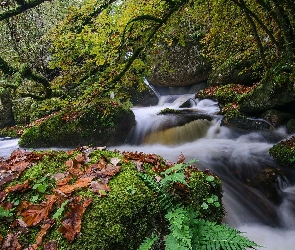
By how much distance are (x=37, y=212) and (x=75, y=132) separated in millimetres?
7001

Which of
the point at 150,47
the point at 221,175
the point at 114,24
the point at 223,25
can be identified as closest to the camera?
the point at 114,24

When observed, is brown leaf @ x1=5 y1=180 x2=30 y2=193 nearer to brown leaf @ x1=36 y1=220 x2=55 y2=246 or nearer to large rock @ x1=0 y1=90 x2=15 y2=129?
brown leaf @ x1=36 y1=220 x2=55 y2=246

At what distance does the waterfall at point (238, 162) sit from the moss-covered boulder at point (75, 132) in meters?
0.82

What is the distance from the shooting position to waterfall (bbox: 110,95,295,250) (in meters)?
4.57

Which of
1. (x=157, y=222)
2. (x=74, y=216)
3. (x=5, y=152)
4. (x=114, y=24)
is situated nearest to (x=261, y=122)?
(x=114, y=24)

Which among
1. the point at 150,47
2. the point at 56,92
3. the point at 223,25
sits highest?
the point at 223,25

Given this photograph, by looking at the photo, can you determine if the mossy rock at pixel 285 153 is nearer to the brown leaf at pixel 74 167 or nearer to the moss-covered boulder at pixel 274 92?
the moss-covered boulder at pixel 274 92

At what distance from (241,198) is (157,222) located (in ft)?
11.0

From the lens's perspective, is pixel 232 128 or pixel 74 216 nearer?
pixel 74 216

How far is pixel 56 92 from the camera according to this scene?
19.6 ft

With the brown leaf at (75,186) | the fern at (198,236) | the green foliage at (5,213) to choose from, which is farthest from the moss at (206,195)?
the green foliage at (5,213)

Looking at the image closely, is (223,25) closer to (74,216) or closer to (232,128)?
(232,128)

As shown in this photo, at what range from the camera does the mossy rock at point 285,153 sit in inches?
247

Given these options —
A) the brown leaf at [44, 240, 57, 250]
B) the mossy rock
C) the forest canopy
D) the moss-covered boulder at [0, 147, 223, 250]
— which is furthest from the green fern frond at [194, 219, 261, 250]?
the mossy rock
